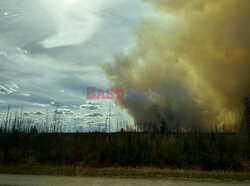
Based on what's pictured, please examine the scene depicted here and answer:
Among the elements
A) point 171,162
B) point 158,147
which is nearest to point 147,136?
point 158,147

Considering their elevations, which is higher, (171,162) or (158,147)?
(158,147)

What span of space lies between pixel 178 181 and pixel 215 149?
23.1 feet

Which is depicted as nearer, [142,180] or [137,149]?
[142,180]

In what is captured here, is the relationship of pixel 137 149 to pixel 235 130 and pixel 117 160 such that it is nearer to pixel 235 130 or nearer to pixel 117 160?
pixel 117 160

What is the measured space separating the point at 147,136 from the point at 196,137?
13.0ft

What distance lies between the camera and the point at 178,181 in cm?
977

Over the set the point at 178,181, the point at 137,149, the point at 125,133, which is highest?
the point at 125,133

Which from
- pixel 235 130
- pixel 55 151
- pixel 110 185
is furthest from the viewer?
pixel 235 130

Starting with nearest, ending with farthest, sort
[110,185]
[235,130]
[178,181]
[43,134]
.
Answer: [110,185]
[178,181]
[235,130]
[43,134]

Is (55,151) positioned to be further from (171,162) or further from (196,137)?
(196,137)

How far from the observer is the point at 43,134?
19891mm

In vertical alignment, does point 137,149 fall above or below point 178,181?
above

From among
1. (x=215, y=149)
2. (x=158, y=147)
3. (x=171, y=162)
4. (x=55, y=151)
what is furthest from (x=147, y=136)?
(x=55, y=151)

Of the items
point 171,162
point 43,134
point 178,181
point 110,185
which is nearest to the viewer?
point 110,185
